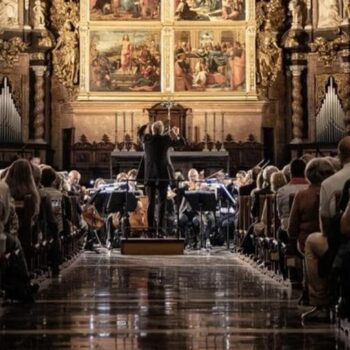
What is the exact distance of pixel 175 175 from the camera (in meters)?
20.6

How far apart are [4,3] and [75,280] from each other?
15.6 metres

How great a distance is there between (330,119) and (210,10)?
161 inches

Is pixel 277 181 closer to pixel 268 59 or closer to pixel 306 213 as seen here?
pixel 306 213

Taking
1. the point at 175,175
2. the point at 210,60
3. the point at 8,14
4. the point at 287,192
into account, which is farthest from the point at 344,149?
the point at 8,14

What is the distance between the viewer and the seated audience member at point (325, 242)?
312 inches

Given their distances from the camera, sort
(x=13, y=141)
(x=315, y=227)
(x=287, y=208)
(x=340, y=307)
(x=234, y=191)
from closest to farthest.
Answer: (x=340, y=307) < (x=315, y=227) < (x=287, y=208) < (x=234, y=191) < (x=13, y=141)

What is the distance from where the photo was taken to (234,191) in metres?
21.4

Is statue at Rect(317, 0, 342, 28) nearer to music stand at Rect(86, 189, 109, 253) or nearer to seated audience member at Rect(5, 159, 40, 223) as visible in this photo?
music stand at Rect(86, 189, 109, 253)

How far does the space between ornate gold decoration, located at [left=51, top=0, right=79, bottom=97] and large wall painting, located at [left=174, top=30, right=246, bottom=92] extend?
8.59 ft

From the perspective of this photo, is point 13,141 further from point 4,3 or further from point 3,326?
point 3,326

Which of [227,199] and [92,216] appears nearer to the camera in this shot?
[92,216]

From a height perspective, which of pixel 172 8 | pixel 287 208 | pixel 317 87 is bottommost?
pixel 287 208

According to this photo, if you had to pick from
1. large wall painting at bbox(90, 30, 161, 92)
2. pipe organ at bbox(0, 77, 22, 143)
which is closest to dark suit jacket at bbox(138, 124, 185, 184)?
large wall painting at bbox(90, 30, 161, 92)

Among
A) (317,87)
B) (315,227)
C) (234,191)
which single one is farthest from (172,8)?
(315,227)
